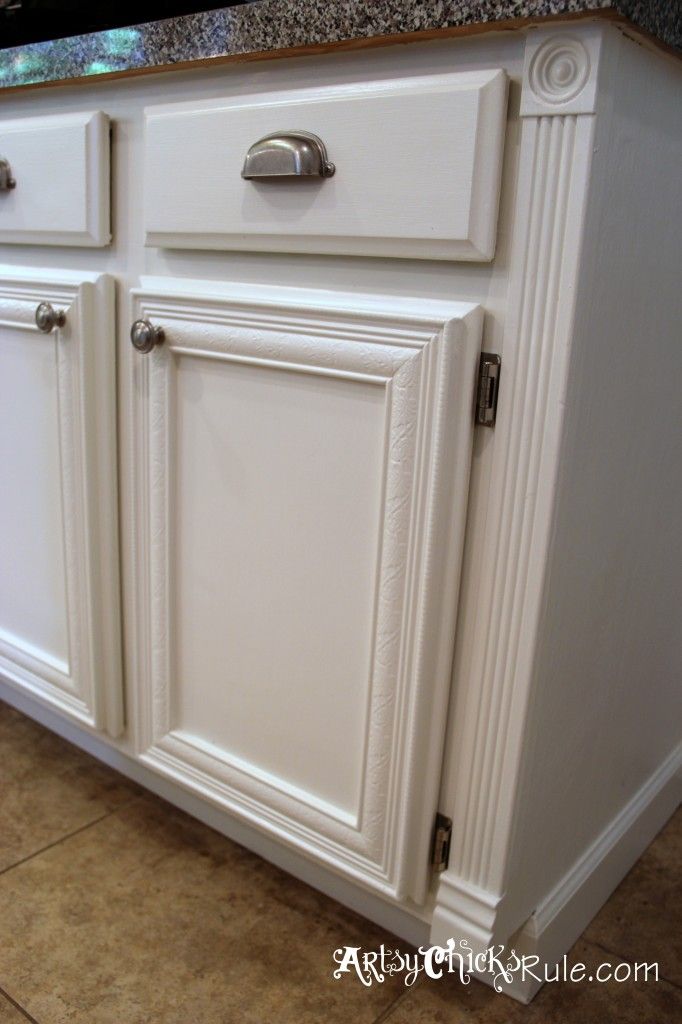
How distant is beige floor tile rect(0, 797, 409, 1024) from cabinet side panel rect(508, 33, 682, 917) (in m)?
0.24

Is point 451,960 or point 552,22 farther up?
point 552,22

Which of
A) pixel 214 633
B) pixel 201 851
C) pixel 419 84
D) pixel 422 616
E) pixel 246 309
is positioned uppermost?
pixel 419 84

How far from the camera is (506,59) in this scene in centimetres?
64

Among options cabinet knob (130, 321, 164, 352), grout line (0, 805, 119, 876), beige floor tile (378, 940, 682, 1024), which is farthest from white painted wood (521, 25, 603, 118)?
grout line (0, 805, 119, 876)

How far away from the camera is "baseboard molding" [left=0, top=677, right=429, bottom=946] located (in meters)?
0.93

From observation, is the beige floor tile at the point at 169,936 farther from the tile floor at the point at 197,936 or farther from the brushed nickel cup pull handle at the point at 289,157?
the brushed nickel cup pull handle at the point at 289,157

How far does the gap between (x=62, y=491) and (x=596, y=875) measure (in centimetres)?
72

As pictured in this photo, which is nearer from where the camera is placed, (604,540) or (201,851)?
(604,540)

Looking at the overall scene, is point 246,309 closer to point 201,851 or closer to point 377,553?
point 377,553

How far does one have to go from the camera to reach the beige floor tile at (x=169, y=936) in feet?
2.80

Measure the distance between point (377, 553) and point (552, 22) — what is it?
0.41 meters

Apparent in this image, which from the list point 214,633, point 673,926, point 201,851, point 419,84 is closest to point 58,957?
point 201,851

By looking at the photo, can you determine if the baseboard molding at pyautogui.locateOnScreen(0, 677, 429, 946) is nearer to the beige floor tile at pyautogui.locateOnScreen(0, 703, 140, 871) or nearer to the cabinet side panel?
the beige floor tile at pyautogui.locateOnScreen(0, 703, 140, 871)

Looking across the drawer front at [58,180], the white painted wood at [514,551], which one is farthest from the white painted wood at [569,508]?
the drawer front at [58,180]
